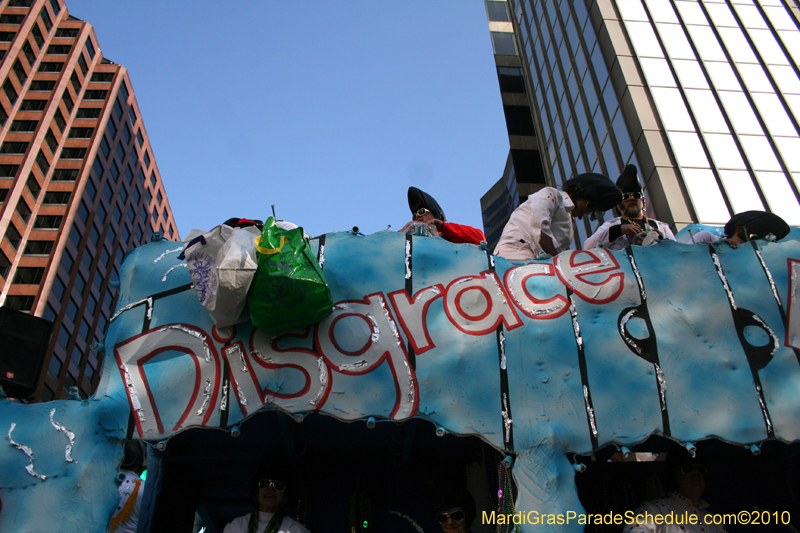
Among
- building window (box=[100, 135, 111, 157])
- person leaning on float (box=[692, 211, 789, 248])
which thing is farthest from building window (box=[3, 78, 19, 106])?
person leaning on float (box=[692, 211, 789, 248])

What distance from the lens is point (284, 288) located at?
3598mm

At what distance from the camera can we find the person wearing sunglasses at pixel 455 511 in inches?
174

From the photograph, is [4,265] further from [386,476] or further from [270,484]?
[270,484]

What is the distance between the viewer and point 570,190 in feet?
17.6

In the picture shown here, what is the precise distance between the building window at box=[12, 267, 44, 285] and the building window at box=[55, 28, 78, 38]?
74.9 ft

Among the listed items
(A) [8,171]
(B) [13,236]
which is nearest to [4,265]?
(B) [13,236]

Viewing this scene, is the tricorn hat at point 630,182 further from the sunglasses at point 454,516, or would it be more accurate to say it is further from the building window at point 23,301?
the building window at point 23,301

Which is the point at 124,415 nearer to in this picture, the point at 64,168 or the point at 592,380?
the point at 592,380

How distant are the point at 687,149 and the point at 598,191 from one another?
11618mm

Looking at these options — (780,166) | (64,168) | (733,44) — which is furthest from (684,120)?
(64,168)

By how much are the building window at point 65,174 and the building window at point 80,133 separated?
382 centimetres


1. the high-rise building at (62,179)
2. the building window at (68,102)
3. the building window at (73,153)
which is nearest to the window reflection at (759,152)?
the high-rise building at (62,179)

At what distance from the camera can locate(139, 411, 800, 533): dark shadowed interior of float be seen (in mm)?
4895

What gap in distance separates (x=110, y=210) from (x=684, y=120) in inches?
1988
